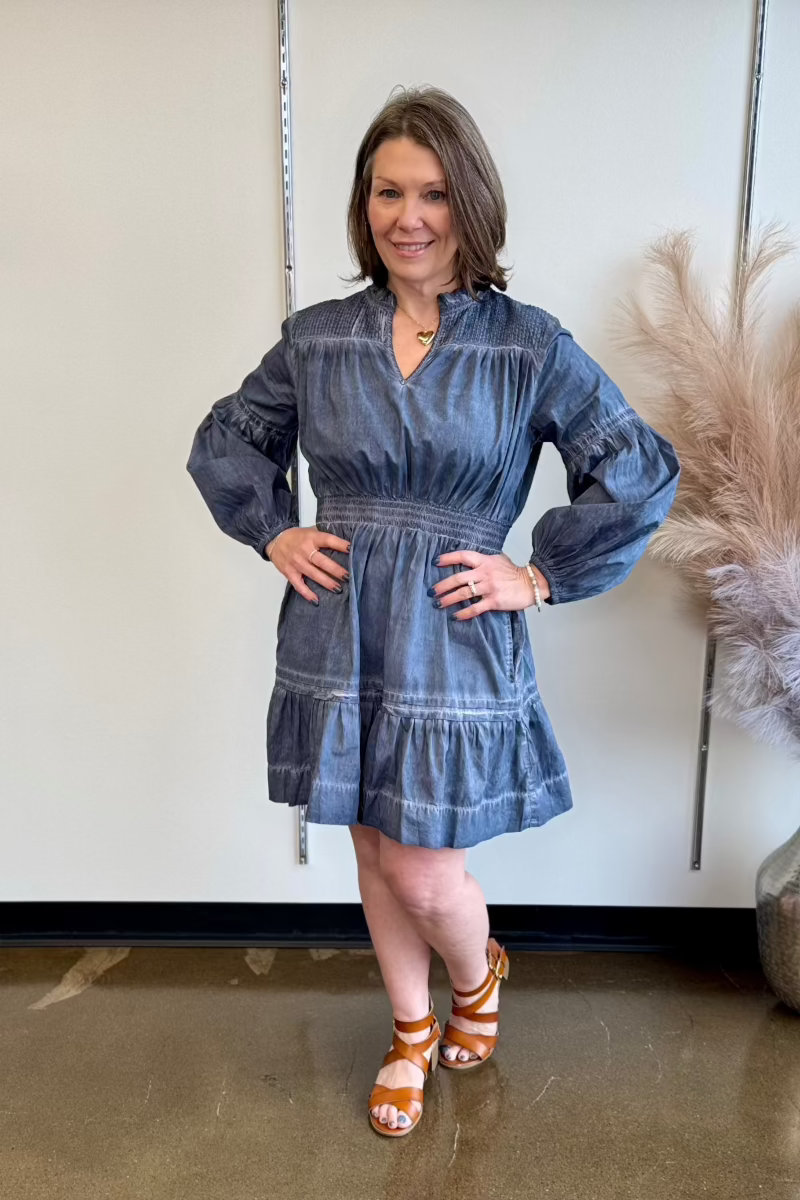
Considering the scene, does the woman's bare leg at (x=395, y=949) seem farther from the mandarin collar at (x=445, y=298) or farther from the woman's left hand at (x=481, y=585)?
the mandarin collar at (x=445, y=298)

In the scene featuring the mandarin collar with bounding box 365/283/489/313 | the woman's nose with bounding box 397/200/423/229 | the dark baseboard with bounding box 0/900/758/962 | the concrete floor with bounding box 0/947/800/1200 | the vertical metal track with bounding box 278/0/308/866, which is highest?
the vertical metal track with bounding box 278/0/308/866

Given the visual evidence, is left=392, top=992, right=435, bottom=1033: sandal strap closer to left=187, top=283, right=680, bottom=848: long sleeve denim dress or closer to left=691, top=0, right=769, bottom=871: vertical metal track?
left=187, top=283, right=680, bottom=848: long sleeve denim dress

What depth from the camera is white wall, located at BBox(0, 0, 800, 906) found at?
1.87 m

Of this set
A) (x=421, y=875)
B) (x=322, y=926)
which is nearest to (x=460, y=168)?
(x=421, y=875)

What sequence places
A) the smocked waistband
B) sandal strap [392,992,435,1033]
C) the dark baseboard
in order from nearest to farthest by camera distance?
the smocked waistband
sandal strap [392,992,435,1033]
the dark baseboard

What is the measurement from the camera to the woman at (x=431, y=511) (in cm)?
140

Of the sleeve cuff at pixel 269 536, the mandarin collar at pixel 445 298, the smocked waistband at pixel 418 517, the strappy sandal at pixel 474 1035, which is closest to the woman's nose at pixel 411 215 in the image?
the mandarin collar at pixel 445 298

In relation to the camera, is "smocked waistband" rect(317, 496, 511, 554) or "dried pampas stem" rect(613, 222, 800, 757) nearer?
"smocked waistband" rect(317, 496, 511, 554)

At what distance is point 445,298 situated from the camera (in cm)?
145

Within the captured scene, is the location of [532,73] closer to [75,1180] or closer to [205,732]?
[205,732]

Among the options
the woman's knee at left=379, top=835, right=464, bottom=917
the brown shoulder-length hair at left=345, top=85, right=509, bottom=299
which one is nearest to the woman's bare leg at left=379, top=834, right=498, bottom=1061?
the woman's knee at left=379, top=835, right=464, bottom=917

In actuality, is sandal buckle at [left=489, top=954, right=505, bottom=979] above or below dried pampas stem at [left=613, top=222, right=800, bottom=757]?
below

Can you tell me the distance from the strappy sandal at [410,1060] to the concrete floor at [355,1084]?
1.1 inches

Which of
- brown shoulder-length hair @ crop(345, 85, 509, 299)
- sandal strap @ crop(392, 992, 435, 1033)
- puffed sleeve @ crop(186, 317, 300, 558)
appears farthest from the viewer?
sandal strap @ crop(392, 992, 435, 1033)
